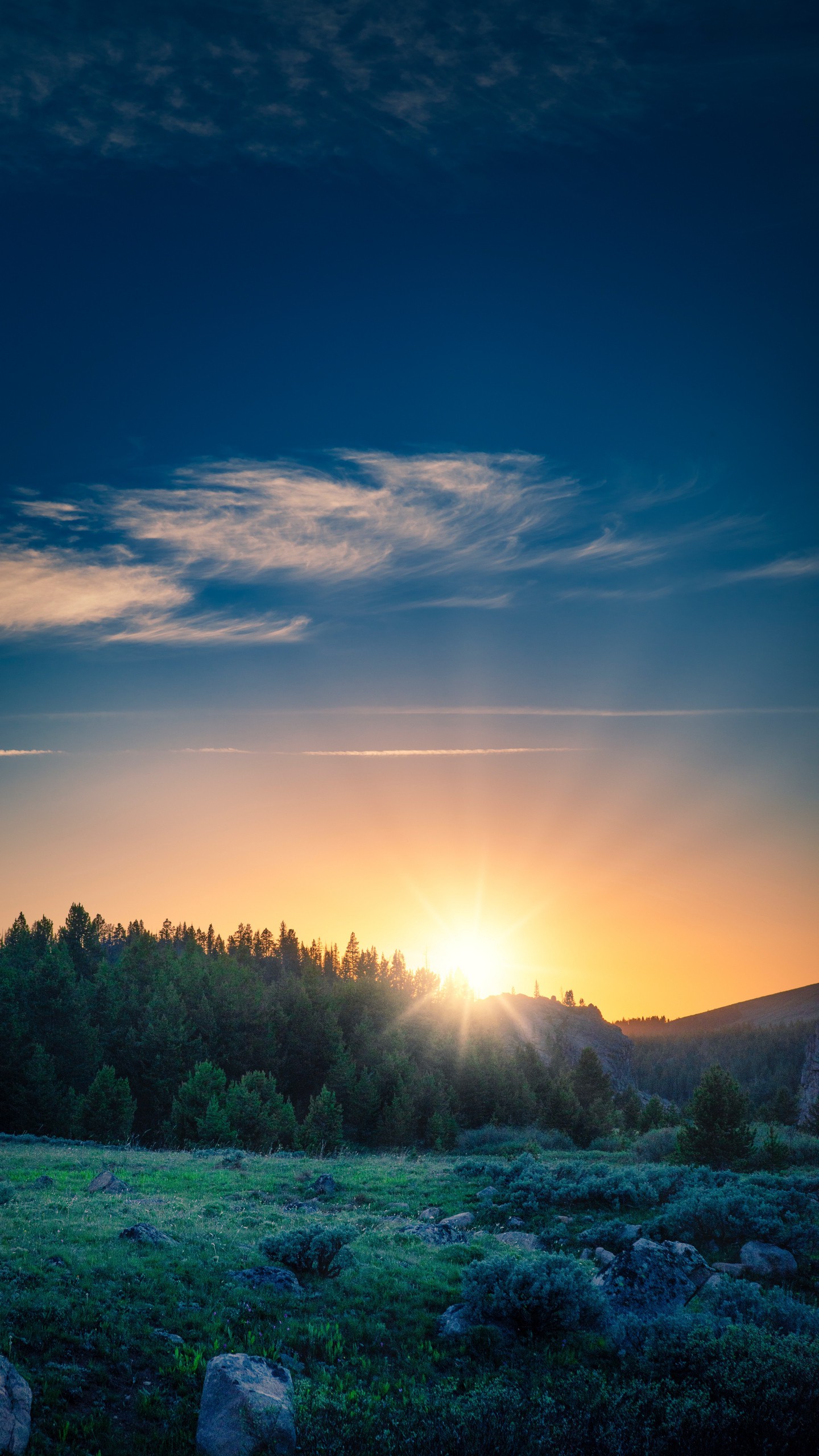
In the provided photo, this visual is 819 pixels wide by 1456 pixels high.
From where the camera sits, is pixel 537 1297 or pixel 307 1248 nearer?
pixel 537 1297

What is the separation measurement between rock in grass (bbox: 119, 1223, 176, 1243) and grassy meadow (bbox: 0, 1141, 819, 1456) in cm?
26

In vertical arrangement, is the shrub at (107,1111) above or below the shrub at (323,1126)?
above

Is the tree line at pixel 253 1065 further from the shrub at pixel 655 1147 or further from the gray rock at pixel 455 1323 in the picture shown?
the gray rock at pixel 455 1323

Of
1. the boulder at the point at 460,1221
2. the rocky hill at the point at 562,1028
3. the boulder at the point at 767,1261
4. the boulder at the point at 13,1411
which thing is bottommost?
the rocky hill at the point at 562,1028

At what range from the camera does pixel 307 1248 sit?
51.1 feet

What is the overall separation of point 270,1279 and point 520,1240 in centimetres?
812

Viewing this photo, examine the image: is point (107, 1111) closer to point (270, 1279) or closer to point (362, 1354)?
point (270, 1279)

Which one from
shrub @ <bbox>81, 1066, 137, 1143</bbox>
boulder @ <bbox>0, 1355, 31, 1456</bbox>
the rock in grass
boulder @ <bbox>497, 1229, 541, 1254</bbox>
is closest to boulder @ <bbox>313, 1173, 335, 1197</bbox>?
boulder @ <bbox>497, 1229, 541, 1254</bbox>

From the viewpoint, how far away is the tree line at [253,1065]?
51.5m

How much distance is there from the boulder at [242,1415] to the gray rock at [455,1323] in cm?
431

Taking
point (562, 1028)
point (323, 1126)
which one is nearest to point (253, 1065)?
point (323, 1126)

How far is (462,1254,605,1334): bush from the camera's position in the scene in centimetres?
1298

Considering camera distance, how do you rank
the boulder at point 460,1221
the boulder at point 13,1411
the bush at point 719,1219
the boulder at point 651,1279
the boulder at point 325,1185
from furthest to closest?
1. the boulder at point 325,1185
2. the boulder at point 460,1221
3. the bush at point 719,1219
4. the boulder at point 651,1279
5. the boulder at point 13,1411

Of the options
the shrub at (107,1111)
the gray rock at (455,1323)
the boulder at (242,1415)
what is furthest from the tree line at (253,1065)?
the boulder at (242,1415)
